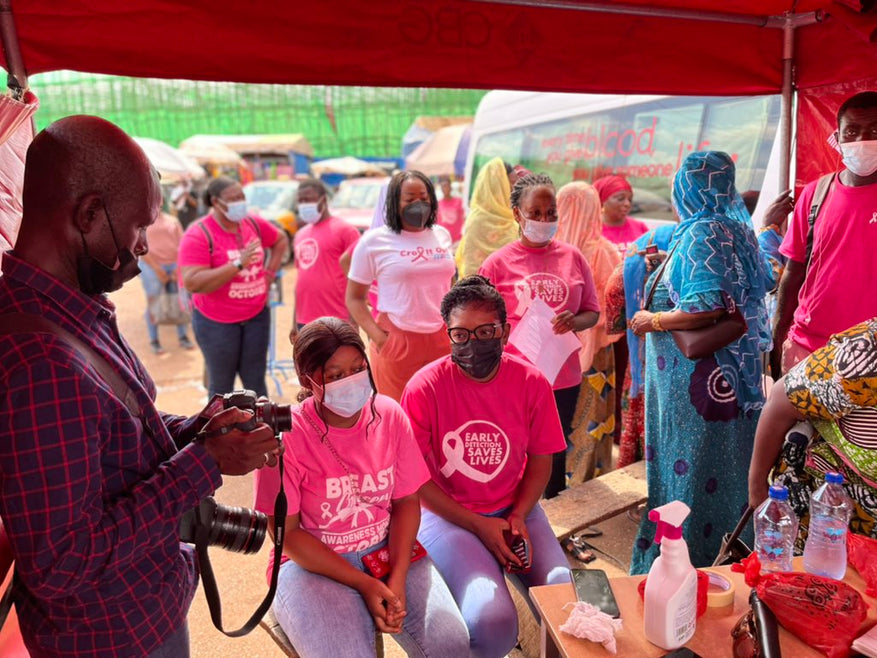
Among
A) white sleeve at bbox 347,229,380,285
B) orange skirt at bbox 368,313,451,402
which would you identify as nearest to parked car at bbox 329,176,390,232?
→ white sleeve at bbox 347,229,380,285

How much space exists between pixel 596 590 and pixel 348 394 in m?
0.88

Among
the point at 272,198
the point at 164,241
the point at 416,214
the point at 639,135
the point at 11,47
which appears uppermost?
the point at 11,47

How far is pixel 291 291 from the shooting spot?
39.5 feet

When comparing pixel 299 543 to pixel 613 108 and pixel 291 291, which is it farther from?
pixel 291 291

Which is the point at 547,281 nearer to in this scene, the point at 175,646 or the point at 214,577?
the point at 214,577

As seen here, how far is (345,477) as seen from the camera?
2.03 metres

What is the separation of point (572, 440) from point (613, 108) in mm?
3194

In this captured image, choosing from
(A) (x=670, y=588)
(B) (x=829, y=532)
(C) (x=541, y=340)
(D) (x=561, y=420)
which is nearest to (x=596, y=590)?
(A) (x=670, y=588)

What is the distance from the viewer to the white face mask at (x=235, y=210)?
4.21 meters

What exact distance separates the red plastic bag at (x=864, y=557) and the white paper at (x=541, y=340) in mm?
1659

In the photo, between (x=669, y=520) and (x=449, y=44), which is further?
(x=449, y=44)

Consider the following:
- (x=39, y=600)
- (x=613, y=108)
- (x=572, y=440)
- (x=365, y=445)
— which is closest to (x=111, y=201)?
(x=39, y=600)

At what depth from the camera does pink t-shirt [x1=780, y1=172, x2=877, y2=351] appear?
2.66m

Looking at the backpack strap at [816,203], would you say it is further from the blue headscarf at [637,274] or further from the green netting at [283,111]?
the green netting at [283,111]
